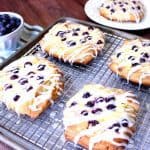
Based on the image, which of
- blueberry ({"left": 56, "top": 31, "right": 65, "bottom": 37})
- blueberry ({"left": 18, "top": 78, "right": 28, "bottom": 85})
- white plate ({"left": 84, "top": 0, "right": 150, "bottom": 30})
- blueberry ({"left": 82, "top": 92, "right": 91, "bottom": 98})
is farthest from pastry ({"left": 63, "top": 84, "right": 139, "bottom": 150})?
white plate ({"left": 84, "top": 0, "right": 150, "bottom": 30})

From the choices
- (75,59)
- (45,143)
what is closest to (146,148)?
(45,143)

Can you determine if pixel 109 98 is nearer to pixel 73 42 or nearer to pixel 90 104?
pixel 90 104

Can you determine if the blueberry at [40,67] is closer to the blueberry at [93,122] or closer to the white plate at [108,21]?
the blueberry at [93,122]

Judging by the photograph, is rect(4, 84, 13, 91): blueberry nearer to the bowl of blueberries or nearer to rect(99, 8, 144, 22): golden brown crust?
the bowl of blueberries

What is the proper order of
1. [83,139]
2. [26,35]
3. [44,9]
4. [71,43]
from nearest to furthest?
[83,139] → [71,43] → [26,35] → [44,9]

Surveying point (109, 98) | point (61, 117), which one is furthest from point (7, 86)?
point (109, 98)

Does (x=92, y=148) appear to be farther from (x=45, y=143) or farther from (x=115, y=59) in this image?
(x=115, y=59)
